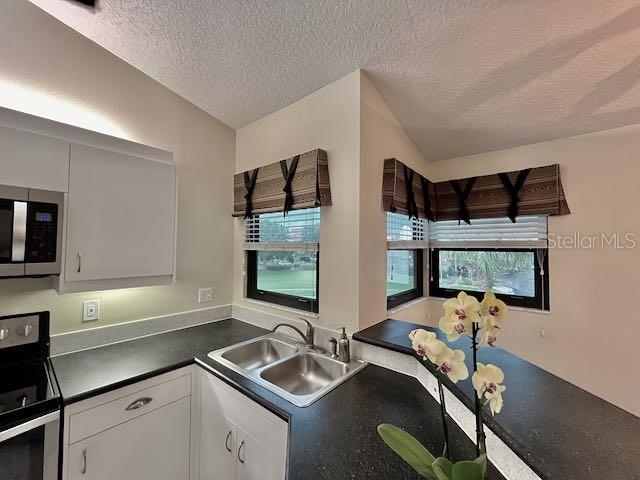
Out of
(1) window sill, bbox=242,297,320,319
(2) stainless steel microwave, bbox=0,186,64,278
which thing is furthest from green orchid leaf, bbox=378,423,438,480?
(2) stainless steel microwave, bbox=0,186,64,278

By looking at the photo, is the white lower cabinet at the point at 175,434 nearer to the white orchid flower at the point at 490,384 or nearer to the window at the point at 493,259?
the white orchid flower at the point at 490,384

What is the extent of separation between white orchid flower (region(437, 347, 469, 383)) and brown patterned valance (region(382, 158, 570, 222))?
123 centimetres

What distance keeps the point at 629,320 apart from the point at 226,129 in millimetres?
3112

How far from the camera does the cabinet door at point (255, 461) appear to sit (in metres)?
1.10

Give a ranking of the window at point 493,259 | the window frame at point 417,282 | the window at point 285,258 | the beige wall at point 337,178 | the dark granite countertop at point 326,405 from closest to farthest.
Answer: the dark granite countertop at point 326,405
the beige wall at point 337,178
the window at point 285,258
the window at point 493,259
the window frame at point 417,282

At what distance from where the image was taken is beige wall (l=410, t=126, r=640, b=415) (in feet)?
5.52

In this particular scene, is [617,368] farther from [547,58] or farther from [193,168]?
[193,168]

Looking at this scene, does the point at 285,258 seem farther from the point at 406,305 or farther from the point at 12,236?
the point at 12,236

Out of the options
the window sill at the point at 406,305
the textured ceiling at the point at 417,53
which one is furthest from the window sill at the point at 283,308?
the textured ceiling at the point at 417,53

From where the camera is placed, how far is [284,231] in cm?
208

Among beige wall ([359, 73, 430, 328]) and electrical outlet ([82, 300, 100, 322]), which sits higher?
beige wall ([359, 73, 430, 328])

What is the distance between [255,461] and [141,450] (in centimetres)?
60

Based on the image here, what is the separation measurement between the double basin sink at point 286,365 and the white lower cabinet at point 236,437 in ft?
0.37

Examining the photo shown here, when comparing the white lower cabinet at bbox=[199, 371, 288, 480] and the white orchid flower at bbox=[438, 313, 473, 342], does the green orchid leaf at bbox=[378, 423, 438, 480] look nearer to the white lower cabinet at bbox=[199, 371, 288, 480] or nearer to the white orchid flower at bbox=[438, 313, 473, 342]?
the white orchid flower at bbox=[438, 313, 473, 342]
